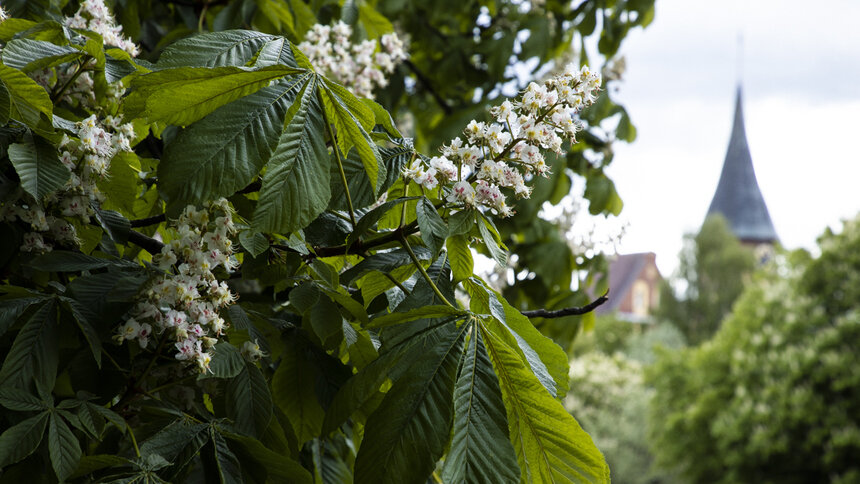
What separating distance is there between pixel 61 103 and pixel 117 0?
0.70 metres

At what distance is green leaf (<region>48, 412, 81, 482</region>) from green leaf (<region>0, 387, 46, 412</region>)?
21 millimetres

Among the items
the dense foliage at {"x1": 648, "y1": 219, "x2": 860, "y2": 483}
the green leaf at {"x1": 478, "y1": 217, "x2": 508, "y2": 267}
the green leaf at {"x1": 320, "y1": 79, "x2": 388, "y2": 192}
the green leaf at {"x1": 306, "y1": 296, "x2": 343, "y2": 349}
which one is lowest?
the green leaf at {"x1": 306, "y1": 296, "x2": 343, "y2": 349}

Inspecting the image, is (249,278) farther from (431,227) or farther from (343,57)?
(343,57)

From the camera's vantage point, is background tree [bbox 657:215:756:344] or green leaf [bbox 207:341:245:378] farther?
background tree [bbox 657:215:756:344]

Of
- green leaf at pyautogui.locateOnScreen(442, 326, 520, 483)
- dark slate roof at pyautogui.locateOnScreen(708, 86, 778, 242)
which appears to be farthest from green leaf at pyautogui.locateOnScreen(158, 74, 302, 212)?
dark slate roof at pyautogui.locateOnScreen(708, 86, 778, 242)

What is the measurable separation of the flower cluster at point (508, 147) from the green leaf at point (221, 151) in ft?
0.74

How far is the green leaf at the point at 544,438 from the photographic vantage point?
90cm

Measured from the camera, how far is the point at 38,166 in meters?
1.00

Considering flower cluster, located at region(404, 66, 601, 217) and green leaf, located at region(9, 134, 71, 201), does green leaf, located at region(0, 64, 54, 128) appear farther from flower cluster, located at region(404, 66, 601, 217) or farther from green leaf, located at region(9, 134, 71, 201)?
flower cluster, located at region(404, 66, 601, 217)

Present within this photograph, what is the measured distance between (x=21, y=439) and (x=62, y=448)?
0.04 meters

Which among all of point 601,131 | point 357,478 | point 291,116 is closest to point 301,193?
point 291,116

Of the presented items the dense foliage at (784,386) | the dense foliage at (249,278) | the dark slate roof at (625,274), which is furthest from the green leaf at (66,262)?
the dark slate roof at (625,274)

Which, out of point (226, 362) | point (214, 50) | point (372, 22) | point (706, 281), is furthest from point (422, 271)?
point (706, 281)

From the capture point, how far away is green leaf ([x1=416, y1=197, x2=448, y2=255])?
3.19 feet
